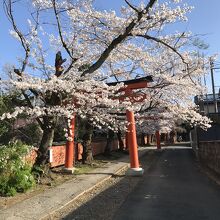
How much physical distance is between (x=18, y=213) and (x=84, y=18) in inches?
378

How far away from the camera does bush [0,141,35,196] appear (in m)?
11.8

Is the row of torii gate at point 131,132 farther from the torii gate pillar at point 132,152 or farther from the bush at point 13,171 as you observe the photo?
the bush at point 13,171

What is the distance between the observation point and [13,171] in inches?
482

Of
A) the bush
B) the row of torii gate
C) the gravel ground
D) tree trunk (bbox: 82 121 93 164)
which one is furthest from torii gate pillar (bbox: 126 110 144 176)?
the bush

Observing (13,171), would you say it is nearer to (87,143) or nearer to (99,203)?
(99,203)

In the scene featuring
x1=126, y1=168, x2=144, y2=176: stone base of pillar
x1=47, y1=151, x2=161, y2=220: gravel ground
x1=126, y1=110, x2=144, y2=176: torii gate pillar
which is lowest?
x1=47, y1=151, x2=161, y2=220: gravel ground

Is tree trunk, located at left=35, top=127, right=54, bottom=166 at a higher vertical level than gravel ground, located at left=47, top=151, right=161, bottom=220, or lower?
higher

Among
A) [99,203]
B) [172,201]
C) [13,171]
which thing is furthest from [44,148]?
[172,201]

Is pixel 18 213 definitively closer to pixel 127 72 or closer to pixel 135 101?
pixel 135 101

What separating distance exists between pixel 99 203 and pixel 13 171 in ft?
10.0

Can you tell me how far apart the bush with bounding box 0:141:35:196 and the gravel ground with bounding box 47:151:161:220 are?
2004 mm

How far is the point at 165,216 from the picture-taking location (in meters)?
9.40

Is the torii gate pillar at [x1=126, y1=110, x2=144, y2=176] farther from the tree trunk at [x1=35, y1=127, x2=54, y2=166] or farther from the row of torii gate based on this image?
the tree trunk at [x1=35, y1=127, x2=54, y2=166]

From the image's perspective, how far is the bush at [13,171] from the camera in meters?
11.8
